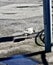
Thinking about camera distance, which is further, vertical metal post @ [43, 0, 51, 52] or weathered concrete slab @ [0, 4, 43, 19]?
weathered concrete slab @ [0, 4, 43, 19]

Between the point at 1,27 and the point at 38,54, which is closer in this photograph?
the point at 38,54

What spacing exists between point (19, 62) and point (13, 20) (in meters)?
7.28

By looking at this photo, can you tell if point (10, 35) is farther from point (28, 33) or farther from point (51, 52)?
point (51, 52)

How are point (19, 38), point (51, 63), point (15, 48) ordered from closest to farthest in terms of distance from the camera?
point (51, 63)
point (15, 48)
point (19, 38)

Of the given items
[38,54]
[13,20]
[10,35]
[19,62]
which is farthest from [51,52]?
[13,20]

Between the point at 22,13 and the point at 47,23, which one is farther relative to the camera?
the point at 22,13

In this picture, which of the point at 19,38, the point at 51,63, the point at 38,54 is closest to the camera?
the point at 51,63

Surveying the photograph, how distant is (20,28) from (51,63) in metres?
5.29

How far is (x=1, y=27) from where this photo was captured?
12914 mm

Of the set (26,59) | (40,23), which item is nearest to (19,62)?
(26,59)

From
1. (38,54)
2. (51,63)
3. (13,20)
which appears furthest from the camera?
(13,20)

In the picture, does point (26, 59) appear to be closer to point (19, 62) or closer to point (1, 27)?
point (19, 62)

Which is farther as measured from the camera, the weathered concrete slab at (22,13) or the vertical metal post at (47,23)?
the weathered concrete slab at (22,13)

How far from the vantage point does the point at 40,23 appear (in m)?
13.2
